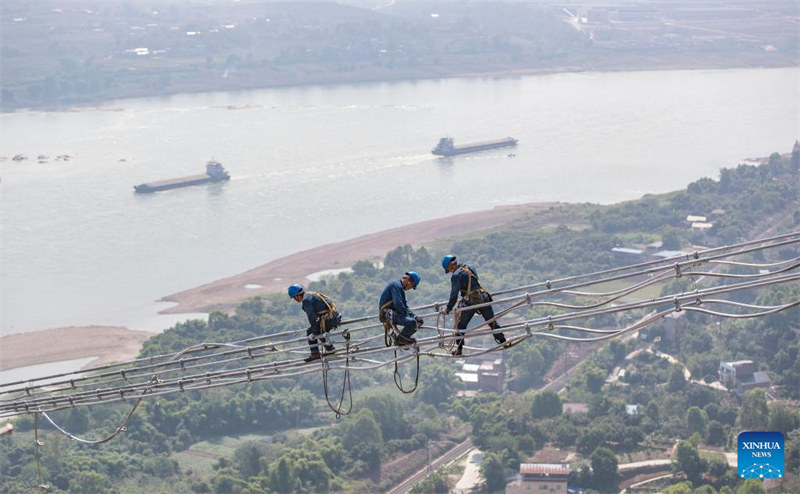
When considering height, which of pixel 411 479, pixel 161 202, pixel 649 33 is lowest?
Result: pixel 411 479

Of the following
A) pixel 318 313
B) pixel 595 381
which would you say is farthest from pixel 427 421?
pixel 318 313

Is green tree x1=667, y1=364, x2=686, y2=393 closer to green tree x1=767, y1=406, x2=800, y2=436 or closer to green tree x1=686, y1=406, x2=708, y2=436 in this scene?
green tree x1=686, y1=406, x2=708, y2=436

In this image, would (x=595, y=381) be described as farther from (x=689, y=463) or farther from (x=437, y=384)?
(x=689, y=463)

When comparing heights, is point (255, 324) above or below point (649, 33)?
below

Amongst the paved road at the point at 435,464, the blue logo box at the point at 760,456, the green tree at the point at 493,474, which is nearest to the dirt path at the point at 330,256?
the paved road at the point at 435,464

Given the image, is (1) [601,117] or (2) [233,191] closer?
(2) [233,191]

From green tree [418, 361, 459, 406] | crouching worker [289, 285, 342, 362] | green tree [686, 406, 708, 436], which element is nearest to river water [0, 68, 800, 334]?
green tree [418, 361, 459, 406]

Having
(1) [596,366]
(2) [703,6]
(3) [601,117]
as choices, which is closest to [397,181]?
(3) [601,117]

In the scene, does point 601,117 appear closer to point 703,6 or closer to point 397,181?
point 397,181

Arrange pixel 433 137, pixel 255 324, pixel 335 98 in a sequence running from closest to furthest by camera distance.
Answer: pixel 255 324
pixel 433 137
pixel 335 98
